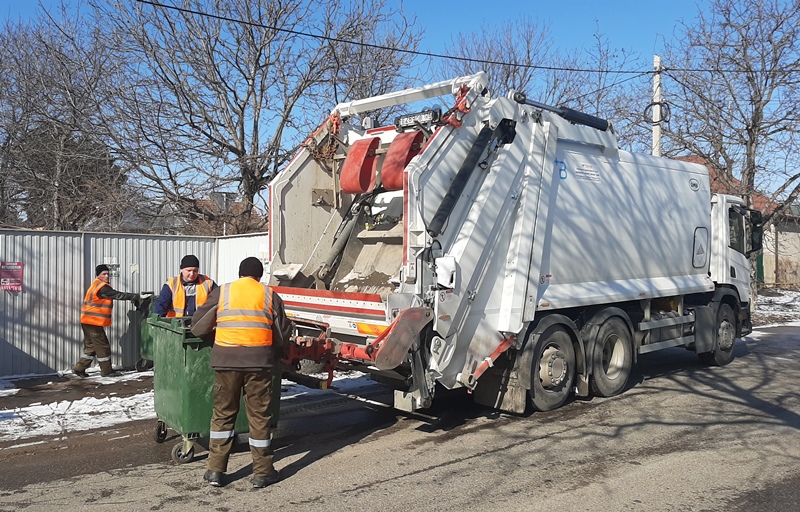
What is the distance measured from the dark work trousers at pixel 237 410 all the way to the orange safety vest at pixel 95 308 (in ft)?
15.1

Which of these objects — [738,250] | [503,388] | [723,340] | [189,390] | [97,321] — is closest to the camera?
[189,390]

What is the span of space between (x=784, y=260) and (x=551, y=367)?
24.4m

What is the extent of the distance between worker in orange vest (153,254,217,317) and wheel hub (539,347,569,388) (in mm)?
3361

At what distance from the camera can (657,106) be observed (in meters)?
14.6

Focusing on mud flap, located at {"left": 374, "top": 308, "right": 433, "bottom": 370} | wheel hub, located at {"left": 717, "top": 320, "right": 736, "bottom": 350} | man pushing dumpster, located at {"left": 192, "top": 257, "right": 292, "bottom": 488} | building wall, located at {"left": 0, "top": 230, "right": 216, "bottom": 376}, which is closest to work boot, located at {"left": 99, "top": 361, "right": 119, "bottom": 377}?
building wall, located at {"left": 0, "top": 230, "right": 216, "bottom": 376}

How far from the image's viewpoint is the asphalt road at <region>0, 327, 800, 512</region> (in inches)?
168

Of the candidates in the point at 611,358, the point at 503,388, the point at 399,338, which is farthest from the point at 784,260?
the point at 399,338

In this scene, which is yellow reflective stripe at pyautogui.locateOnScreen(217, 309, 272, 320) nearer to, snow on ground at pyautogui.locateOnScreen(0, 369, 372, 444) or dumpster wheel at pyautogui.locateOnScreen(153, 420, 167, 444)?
dumpster wheel at pyautogui.locateOnScreen(153, 420, 167, 444)

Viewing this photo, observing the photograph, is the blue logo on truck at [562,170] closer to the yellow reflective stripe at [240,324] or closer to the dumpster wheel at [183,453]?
the yellow reflective stripe at [240,324]

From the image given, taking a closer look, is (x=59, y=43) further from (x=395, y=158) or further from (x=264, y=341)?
(x=264, y=341)

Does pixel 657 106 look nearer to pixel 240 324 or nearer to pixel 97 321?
pixel 97 321

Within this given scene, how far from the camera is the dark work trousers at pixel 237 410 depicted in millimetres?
4590

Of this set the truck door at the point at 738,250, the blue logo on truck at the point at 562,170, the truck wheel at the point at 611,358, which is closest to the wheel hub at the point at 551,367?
the truck wheel at the point at 611,358

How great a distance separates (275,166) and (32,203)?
22.0 feet
